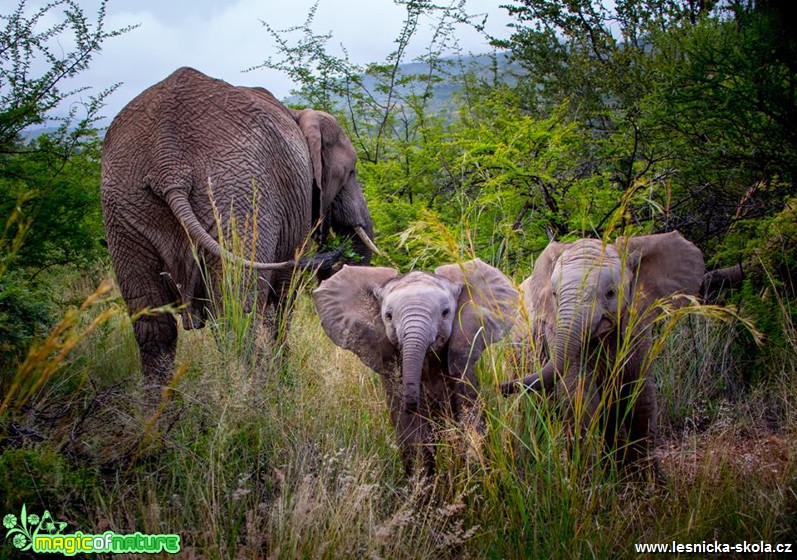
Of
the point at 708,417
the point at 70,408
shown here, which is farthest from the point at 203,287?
the point at 708,417

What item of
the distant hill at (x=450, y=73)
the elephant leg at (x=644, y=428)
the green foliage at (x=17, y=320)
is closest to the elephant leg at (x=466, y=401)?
the elephant leg at (x=644, y=428)

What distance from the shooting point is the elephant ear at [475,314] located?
429cm

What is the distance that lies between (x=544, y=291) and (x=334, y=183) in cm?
323

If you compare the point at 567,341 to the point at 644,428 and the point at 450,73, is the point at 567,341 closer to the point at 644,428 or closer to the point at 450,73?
the point at 644,428

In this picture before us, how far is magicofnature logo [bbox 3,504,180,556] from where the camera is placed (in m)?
3.31

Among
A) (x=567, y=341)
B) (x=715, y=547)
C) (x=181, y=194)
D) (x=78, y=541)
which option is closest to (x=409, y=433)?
Answer: (x=567, y=341)

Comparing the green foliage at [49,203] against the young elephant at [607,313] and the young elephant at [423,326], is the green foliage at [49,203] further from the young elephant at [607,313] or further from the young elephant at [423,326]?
the young elephant at [607,313]

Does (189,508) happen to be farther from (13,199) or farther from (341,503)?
(13,199)

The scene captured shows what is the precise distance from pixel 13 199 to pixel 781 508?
5.57m

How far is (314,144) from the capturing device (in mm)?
6906

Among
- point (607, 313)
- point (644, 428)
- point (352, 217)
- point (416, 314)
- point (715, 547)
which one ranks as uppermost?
point (352, 217)

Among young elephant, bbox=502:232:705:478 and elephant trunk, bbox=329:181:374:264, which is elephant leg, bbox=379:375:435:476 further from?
elephant trunk, bbox=329:181:374:264

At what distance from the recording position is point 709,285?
619 cm

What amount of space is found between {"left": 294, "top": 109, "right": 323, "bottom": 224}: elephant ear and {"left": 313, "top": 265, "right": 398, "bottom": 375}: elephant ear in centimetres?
238
